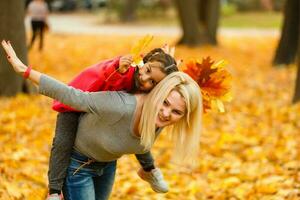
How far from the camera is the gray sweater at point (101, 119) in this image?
308 cm

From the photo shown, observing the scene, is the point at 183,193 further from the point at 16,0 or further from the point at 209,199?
the point at 16,0

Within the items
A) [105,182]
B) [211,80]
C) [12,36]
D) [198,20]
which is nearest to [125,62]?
[211,80]

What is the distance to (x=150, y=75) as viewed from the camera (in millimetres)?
3225

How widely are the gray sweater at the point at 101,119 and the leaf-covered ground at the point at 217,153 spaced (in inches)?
61.3

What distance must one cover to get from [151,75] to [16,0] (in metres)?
6.66

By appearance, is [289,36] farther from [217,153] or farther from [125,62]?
[125,62]

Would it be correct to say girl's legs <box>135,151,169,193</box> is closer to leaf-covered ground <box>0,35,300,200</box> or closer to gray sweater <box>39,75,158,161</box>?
gray sweater <box>39,75,158,161</box>

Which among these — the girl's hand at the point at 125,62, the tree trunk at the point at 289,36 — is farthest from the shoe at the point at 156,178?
the tree trunk at the point at 289,36

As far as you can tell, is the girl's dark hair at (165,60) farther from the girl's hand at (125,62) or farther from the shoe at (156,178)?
the shoe at (156,178)

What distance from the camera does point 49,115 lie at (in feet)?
27.6

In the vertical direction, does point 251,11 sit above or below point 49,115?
below

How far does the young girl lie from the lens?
3.24m

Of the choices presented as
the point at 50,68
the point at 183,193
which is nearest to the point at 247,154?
the point at 183,193

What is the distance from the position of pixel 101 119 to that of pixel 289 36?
11.5m
